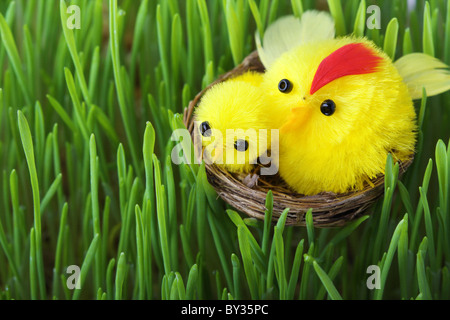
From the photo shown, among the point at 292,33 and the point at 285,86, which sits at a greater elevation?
the point at 292,33

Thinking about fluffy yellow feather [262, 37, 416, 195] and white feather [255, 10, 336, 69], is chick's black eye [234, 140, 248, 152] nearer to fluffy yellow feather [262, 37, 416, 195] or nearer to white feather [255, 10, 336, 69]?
fluffy yellow feather [262, 37, 416, 195]

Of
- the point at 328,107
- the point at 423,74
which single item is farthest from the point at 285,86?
the point at 423,74

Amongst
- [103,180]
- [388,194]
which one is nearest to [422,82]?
[388,194]

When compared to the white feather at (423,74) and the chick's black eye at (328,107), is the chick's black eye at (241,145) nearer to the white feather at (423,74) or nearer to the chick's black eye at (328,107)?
the chick's black eye at (328,107)

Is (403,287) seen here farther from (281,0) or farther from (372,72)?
(281,0)

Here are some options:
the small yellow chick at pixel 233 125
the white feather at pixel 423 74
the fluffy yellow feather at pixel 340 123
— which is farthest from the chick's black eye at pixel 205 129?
the white feather at pixel 423 74

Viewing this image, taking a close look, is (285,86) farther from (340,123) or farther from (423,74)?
(423,74)

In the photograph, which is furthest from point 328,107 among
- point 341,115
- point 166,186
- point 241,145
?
point 166,186

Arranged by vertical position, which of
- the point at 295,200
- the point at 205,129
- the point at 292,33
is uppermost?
the point at 292,33

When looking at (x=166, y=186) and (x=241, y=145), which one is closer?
(x=241, y=145)
